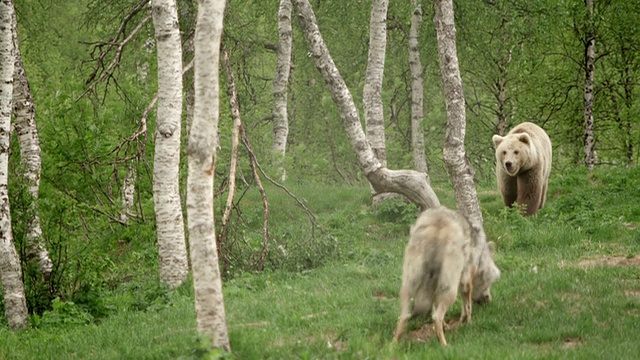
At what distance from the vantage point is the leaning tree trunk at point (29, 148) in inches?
438

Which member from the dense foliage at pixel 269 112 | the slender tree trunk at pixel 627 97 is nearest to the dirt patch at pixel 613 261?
the dense foliage at pixel 269 112

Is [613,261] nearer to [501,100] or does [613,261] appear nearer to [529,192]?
[529,192]

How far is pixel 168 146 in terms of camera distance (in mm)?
11273

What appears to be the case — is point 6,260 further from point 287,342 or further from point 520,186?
point 520,186

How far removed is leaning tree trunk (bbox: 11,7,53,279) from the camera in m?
11.1

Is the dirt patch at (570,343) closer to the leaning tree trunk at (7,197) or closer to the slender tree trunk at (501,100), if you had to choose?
the leaning tree trunk at (7,197)

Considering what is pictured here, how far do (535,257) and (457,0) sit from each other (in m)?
10.5

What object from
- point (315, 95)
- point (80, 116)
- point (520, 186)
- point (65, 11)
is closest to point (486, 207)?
point (520, 186)

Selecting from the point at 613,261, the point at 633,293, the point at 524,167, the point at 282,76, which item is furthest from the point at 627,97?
the point at 633,293

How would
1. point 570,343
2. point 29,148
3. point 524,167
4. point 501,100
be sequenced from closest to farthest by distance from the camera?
point 570,343 < point 29,148 < point 524,167 < point 501,100

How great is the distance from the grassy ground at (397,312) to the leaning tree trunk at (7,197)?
0.43 metres

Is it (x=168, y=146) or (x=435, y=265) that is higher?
(x=168, y=146)

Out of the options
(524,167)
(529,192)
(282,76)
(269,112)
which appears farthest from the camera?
(269,112)

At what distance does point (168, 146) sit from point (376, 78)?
8304 millimetres
